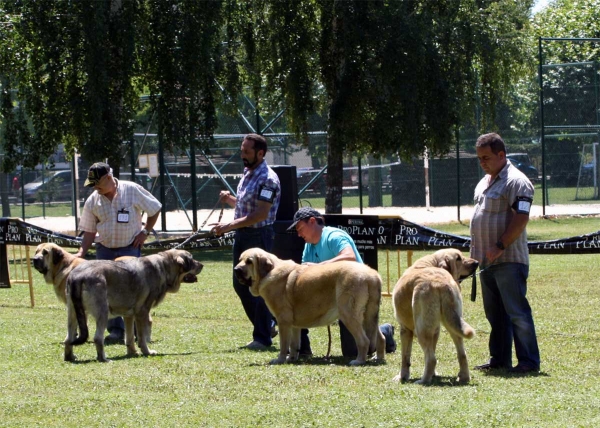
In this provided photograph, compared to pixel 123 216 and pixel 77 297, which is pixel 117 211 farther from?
pixel 77 297

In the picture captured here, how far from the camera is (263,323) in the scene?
1017cm

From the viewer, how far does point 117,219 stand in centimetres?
1058

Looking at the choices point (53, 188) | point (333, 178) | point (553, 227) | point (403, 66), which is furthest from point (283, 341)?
point (53, 188)

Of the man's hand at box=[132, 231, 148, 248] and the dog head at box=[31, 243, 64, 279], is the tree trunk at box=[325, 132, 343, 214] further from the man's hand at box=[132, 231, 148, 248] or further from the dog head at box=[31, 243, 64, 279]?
the dog head at box=[31, 243, 64, 279]

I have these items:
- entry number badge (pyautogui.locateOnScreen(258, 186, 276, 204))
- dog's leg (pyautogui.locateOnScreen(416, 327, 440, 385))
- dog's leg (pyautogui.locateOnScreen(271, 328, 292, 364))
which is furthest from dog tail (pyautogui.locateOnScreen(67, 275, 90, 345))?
dog's leg (pyautogui.locateOnScreen(416, 327, 440, 385))

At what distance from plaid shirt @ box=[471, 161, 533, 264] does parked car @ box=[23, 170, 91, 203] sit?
25014 millimetres

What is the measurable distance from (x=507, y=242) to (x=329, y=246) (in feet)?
5.94

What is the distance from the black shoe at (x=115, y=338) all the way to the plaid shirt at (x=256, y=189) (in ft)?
7.43

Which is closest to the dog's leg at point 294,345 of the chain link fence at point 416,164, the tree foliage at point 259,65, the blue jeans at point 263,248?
the blue jeans at point 263,248

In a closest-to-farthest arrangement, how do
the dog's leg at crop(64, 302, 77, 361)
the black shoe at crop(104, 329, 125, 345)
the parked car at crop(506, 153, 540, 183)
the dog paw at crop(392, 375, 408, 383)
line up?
1. the dog paw at crop(392, 375, 408, 383)
2. the dog's leg at crop(64, 302, 77, 361)
3. the black shoe at crop(104, 329, 125, 345)
4. the parked car at crop(506, 153, 540, 183)

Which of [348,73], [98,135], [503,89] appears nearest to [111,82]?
[98,135]

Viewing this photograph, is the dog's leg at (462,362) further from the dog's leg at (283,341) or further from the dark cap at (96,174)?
the dark cap at (96,174)

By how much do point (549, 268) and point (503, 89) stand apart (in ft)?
27.2

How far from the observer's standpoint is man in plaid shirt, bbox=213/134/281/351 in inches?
388
